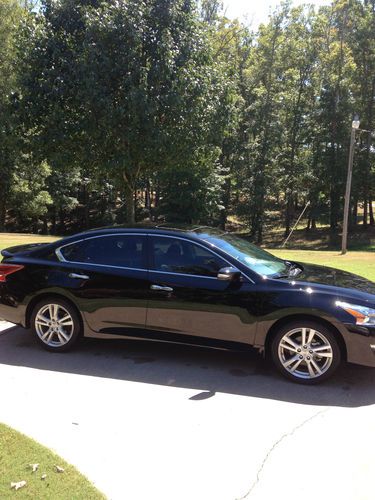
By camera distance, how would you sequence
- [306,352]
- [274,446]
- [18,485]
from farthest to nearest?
[306,352] < [274,446] < [18,485]

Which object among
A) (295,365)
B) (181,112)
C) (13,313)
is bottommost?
(295,365)

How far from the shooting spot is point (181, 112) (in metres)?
12.3

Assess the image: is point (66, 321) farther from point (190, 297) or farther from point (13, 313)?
point (190, 297)

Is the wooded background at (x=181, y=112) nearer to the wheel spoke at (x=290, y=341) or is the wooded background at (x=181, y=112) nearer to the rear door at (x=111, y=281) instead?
the rear door at (x=111, y=281)

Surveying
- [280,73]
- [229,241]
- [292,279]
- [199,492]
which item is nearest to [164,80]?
[229,241]

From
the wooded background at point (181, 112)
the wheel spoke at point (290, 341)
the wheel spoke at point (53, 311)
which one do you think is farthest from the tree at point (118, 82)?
the wheel spoke at point (290, 341)

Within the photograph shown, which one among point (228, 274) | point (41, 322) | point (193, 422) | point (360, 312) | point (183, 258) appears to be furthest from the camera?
point (41, 322)

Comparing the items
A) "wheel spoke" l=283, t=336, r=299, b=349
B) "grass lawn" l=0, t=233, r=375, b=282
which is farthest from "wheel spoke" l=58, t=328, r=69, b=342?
"grass lawn" l=0, t=233, r=375, b=282

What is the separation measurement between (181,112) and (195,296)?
8.31 metres

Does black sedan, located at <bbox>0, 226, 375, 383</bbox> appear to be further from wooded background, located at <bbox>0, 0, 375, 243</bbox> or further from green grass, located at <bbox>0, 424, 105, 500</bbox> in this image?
wooded background, located at <bbox>0, 0, 375, 243</bbox>

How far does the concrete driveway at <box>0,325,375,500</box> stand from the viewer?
305 cm

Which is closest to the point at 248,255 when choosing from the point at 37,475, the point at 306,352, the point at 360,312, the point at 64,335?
the point at 306,352

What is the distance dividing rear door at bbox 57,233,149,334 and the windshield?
0.83m

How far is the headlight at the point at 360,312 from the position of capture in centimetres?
450
